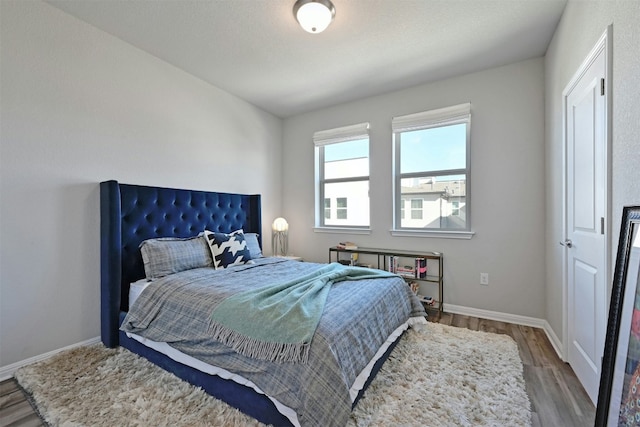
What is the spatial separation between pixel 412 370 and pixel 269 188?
3.06 meters

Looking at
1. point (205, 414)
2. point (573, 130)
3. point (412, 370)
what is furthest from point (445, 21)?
point (205, 414)

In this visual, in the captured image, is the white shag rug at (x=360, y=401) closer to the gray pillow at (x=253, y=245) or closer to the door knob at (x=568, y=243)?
the door knob at (x=568, y=243)

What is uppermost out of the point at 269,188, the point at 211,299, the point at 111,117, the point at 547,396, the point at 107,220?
the point at 111,117

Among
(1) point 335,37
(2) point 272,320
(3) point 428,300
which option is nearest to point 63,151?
(2) point 272,320

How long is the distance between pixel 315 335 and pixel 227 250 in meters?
1.68

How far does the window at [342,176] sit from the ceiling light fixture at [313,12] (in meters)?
1.72

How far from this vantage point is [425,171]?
3.32 meters

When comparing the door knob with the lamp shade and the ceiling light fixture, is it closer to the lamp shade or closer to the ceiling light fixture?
the ceiling light fixture

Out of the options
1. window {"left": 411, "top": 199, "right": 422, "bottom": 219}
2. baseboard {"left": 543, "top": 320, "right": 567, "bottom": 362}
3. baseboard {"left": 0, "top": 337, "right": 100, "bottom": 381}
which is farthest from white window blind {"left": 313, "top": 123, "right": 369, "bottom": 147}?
baseboard {"left": 0, "top": 337, "right": 100, "bottom": 381}

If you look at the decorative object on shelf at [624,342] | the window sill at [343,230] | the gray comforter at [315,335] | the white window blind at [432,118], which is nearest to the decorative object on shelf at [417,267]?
the window sill at [343,230]

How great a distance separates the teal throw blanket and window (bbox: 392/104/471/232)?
76.7 inches

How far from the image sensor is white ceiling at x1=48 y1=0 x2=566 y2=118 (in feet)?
6.71

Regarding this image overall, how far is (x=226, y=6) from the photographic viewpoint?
2029mm

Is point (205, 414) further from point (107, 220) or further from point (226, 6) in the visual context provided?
point (226, 6)
